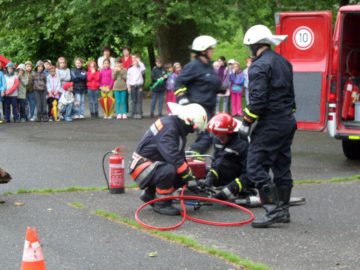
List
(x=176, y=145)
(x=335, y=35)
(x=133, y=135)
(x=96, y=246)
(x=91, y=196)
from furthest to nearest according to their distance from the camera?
(x=133, y=135) < (x=335, y=35) < (x=91, y=196) < (x=176, y=145) < (x=96, y=246)

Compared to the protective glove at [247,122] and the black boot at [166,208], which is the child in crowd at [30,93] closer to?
the black boot at [166,208]

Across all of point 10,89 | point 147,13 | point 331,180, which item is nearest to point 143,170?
point 331,180

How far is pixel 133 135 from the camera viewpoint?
1723 centimetres

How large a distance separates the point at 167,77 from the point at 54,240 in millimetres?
13738

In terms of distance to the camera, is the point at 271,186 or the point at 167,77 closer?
the point at 271,186

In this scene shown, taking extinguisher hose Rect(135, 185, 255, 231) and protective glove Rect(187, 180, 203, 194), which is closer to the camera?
extinguisher hose Rect(135, 185, 255, 231)

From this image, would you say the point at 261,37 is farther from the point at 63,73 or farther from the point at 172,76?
the point at 172,76

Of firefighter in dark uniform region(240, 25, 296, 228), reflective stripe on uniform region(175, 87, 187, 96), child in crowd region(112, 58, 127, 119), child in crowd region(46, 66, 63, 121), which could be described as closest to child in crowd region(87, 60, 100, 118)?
child in crowd region(112, 58, 127, 119)

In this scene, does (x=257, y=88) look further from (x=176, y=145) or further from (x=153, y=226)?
(x=153, y=226)

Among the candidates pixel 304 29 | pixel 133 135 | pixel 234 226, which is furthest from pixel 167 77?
pixel 234 226

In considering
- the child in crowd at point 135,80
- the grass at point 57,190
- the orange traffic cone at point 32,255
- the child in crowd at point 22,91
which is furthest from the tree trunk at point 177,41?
the orange traffic cone at point 32,255

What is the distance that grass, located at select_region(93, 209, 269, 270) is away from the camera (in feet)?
22.1

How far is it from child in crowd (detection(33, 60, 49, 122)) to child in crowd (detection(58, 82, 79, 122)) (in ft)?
1.40

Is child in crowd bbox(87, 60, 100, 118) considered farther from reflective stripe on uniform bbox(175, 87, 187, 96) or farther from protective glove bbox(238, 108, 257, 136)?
protective glove bbox(238, 108, 257, 136)
